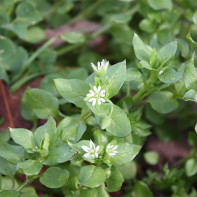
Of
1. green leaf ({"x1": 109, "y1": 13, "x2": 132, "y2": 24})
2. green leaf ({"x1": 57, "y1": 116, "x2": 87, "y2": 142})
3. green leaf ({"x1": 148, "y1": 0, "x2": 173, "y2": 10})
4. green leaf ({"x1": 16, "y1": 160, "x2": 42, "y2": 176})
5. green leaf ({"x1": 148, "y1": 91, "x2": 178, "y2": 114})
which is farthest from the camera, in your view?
green leaf ({"x1": 109, "y1": 13, "x2": 132, "y2": 24})

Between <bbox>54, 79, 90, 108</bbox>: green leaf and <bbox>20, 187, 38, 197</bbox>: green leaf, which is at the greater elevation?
<bbox>54, 79, 90, 108</bbox>: green leaf

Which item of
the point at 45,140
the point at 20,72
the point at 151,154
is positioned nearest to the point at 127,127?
the point at 45,140

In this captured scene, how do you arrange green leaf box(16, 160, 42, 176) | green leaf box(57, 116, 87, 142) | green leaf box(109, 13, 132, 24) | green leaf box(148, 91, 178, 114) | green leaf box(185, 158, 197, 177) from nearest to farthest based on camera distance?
green leaf box(16, 160, 42, 176), green leaf box(57, 116, 87, 142), green leaf box(148, 91, 178, 114), green leaf box(185, 158, 197, 177), green leaf box(109, 13, 132, 24)

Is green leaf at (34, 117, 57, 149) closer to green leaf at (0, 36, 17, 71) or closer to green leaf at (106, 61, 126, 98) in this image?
green leaf at (106, 61, 126, 98)

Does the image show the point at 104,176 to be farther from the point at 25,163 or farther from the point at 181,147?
the point at 181,147

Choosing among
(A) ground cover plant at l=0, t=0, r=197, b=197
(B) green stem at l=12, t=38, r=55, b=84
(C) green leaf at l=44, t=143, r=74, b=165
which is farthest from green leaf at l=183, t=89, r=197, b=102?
(B) green stem at l=12, t=38, r=55, b=84

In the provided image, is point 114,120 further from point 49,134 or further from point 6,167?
point 6,167
